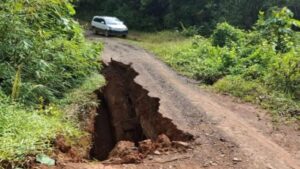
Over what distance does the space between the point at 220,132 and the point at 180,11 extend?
23.6 metres

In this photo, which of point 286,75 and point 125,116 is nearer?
point 286,75

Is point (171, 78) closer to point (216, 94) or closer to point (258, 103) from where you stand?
point (216, 94)

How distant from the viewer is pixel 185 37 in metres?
Answer: 25.5

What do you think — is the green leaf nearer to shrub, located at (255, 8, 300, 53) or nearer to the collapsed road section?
the collapsed road section

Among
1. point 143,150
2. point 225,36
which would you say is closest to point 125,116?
point 143,150

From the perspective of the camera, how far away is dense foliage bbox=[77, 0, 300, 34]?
24.7 meters

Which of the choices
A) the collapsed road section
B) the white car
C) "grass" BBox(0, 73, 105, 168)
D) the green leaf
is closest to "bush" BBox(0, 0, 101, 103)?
"grass" BBox(0, 73, 105, 168)

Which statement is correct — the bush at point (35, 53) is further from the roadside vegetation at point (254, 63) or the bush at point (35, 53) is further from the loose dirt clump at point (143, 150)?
the roadside vegetation at point (254, 63)

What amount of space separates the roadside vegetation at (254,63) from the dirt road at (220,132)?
0.65m

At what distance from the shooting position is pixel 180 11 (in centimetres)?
2962

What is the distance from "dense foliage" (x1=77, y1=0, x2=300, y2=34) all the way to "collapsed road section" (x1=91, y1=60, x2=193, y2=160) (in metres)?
13.2

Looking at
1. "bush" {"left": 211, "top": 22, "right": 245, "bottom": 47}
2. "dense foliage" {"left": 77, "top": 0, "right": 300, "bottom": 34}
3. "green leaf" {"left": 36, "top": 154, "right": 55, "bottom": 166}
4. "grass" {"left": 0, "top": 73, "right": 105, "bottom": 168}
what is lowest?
"green leaf" {"left": 36, "top": 154, "right": 55, "bottom": 166}

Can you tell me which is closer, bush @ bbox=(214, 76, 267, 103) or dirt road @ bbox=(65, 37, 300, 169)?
dirt road @ bbox=(65, 37, 300, 169)

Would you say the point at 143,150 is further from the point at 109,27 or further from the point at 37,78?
the point at 109,27
